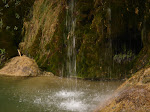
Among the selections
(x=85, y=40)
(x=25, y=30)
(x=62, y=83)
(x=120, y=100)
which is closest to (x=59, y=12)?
(x=85, y=40)

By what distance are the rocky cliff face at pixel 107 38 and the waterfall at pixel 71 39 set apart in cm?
16

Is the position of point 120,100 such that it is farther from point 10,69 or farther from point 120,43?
point 10,69

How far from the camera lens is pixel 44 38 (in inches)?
351

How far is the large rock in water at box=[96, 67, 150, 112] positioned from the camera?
2.80 m

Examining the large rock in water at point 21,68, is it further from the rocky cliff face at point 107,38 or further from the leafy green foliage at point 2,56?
the rocky cliff face at point 107,38

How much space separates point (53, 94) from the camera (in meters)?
5.41

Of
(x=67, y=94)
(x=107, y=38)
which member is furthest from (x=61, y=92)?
(x=107, y=38)

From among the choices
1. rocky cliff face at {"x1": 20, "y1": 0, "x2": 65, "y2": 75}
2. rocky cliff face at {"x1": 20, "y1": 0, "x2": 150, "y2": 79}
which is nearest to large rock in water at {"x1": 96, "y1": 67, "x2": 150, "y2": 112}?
rocky cliff face at {"x1": 20, "y1": 0, "x2": 150, "y2": 79}

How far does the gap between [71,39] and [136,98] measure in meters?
5.22

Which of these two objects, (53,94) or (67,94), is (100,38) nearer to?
(67,94)

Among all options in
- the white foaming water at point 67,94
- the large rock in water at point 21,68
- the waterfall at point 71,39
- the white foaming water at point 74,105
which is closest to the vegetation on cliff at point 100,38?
the waterfall at point 71,39

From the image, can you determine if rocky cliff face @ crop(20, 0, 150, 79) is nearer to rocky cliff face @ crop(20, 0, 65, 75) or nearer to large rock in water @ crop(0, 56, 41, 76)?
rocky cliff face @ crop(20, 0, 65, 75)

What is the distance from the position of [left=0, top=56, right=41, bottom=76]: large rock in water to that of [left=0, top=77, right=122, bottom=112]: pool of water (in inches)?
28.2

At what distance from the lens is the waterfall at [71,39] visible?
7.71 m
